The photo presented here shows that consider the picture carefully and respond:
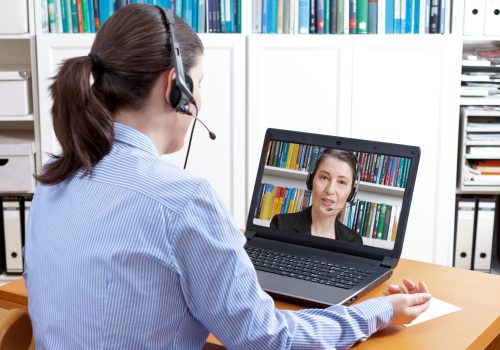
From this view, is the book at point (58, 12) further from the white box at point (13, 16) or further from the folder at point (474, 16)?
the folder at point (474, 16)

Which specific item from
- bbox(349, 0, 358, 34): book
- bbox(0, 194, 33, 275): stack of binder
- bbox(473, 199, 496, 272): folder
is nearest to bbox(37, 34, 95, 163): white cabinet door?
bbox(0, 194, 33, 275): stack of binder

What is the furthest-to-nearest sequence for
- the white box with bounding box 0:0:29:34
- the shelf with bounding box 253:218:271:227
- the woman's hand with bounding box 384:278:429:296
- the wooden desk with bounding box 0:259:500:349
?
the white box with bounding box 0:0:29:34
the shelf with bounding box 253:218:271:227
the woman's hand with bounding box 384:278:429:296
the wooden desk with bounding box 0:259:500:349

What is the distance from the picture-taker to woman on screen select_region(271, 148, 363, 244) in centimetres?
166

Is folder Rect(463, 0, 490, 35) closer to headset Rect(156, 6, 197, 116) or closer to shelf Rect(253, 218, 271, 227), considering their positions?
shelf Rect(253, 218, 271, 227)

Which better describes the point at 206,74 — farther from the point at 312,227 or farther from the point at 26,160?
the point at 312,227

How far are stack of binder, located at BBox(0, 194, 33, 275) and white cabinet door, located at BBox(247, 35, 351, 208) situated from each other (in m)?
0.93

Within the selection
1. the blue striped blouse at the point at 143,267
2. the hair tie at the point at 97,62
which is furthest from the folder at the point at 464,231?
the hair tie at the point at 97,62

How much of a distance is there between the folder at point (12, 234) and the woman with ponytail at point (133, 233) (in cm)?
203

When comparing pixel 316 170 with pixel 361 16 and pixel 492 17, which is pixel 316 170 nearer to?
pixel 361 16

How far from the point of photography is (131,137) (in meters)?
1.21

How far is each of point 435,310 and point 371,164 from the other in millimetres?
340

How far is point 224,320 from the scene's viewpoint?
114cm

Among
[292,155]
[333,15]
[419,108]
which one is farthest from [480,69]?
[292,155]

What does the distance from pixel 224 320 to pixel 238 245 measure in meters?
0.11
